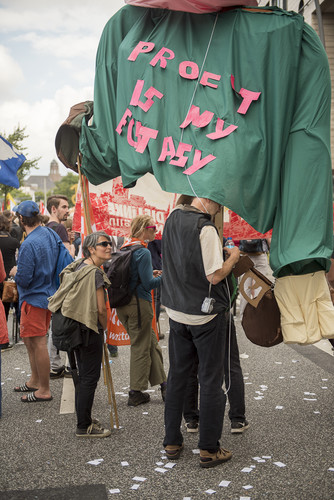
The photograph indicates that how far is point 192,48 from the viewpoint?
436 centimetres

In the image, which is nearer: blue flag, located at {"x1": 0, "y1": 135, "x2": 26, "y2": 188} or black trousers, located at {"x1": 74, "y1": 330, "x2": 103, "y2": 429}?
Result: black trousers, located at {"x1": 74, "y1": 330, "x2": 103, "y2": 429}

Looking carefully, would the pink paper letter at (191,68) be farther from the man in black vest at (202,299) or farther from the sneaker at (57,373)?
the sneaker at (57,373)

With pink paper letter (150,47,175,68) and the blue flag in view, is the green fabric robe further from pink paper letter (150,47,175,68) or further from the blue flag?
the blue flag

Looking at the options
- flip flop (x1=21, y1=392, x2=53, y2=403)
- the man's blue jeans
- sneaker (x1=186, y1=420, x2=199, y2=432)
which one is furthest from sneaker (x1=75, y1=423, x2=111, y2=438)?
flip flop (x1=21, y1=392, x2=53, y2=403)

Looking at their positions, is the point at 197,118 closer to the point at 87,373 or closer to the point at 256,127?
the point at 256,127

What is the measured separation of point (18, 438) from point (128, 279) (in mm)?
1789

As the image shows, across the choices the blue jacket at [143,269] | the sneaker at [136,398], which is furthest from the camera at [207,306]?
the sneaker at [136,398]

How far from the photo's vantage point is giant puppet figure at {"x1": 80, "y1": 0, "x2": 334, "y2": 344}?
404 cm

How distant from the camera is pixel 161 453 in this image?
4.71 m

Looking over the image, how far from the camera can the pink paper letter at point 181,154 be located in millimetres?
4262

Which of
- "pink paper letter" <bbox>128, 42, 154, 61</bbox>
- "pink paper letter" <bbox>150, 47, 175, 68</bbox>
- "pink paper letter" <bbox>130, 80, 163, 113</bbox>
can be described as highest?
"pink paper letter" <bbox>128, 42, 154, 61</bbox>

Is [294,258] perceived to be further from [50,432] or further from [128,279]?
[50,432]

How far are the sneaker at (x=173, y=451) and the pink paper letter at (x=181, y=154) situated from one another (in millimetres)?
2105

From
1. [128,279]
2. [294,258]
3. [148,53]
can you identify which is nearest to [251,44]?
[148,53]
